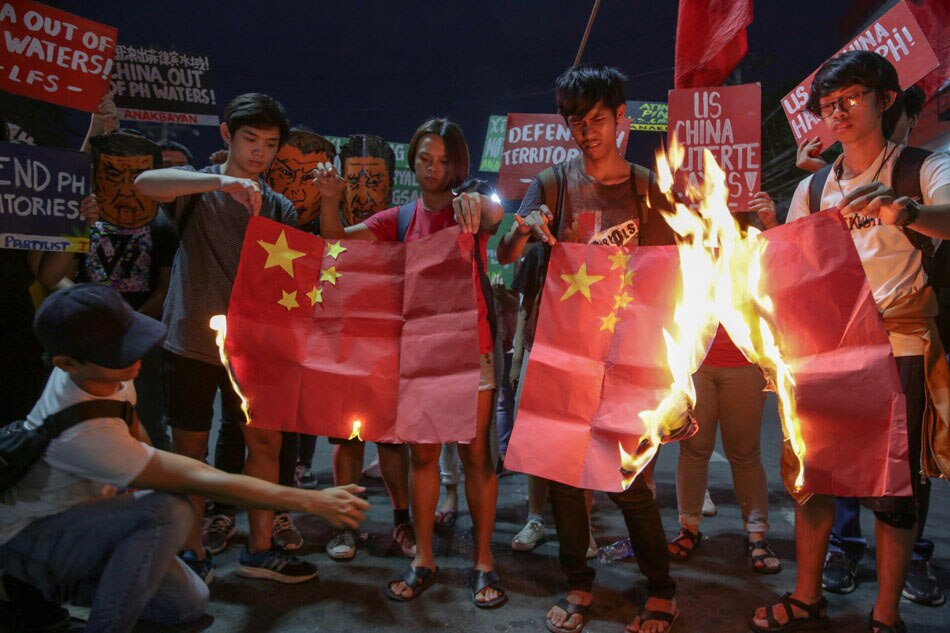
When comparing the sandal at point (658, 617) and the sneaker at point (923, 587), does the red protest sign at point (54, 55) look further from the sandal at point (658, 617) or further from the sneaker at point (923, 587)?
the sneaker at point (923, 587)

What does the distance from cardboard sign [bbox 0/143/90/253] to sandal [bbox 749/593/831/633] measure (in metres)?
3.98

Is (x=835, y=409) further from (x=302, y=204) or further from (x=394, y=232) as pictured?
(x=302, y=204)

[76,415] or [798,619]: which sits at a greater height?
[76,415]

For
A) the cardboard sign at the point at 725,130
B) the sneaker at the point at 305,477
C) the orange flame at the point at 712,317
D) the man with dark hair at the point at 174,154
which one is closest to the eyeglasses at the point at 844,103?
the orange flame at the point at 712,317

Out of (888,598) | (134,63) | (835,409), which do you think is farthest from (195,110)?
(888,598)

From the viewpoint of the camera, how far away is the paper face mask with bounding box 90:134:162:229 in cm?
390

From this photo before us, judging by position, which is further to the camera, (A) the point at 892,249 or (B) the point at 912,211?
(A) the point at 892,249

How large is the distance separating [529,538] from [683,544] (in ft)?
2.98

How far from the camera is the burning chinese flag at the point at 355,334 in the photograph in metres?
3.11

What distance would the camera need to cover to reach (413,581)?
10.8ft

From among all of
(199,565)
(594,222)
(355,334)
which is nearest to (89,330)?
(355,334)

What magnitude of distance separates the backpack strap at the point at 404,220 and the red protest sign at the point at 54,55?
2.13m

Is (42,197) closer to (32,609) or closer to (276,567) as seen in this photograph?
(32,609)

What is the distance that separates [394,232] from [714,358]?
197cm
